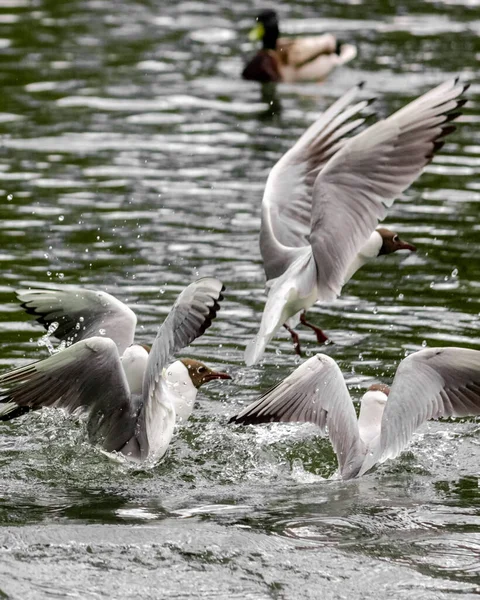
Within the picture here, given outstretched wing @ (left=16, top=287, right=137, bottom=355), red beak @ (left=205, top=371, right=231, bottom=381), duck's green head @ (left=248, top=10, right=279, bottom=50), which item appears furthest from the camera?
duck's green head @ (left=248, top=10, right=279, bottom=50)

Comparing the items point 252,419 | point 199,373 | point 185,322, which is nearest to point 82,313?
point 199,373

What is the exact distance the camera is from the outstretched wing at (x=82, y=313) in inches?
336

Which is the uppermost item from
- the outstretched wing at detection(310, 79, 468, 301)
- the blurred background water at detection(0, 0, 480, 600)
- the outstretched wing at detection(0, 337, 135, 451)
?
the outstretched wing at detection(310, 79, 468, 301)

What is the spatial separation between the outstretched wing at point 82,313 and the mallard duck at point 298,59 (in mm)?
9679

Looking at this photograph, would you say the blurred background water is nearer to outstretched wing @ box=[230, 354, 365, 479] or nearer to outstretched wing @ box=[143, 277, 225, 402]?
outstretched wing @ box=[230, 354, 365, 479]

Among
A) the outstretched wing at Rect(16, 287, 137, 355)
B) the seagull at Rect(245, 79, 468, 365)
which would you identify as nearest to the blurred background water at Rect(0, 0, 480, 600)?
the outstretched wing at Rect(16, 287, 137, 355)

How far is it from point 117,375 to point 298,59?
1108 cm

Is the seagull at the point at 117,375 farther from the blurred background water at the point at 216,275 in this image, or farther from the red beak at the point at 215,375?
the blurred background water at the point at 216,275

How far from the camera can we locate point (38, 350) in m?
9.79

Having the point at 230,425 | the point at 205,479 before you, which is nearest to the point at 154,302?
the point at 230,425

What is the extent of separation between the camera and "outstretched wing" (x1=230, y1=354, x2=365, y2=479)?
767cm

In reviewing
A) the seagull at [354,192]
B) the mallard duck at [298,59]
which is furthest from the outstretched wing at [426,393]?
the mallard duck at [298,59]

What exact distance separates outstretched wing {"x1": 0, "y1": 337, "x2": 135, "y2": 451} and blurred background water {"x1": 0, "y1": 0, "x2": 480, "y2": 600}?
323 millimetres

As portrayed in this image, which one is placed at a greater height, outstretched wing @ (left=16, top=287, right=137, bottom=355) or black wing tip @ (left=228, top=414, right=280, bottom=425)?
outstretched wing @ (left=16, top=287, right=137, bottom=355)
